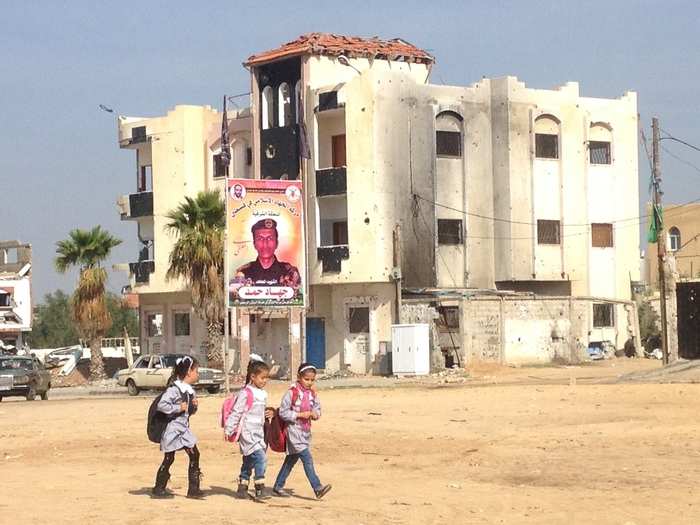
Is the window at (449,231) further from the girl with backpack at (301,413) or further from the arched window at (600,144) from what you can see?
the girl with backpack at (301,413)

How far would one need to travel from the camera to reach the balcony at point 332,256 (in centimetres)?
5753

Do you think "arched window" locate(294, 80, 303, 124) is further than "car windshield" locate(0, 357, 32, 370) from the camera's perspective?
Yes

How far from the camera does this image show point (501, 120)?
2372 inches

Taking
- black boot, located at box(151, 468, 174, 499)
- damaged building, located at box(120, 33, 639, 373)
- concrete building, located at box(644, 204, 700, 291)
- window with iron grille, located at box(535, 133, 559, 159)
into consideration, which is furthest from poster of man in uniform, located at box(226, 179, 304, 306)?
concrete building, located at box(644, 204, 700, 291)

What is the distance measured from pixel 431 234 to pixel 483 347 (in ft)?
18.5

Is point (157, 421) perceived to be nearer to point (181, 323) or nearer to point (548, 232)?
point (548, 232)

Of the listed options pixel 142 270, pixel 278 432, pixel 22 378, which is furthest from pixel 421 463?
pixel 142 270

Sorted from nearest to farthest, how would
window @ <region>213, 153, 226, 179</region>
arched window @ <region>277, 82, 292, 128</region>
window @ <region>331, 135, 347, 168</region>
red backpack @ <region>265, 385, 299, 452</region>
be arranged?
1. red backpack @ <region>265, 385, 299, 452</region>
2. window @ <region>331, 135, 347, 168</region>
3. arched window @ <region>277, 82, 292, 128</region>
4. window @ <region>213, 153, 226, 179</region>

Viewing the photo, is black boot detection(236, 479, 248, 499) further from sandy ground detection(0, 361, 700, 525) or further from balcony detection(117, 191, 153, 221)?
balcony detection(117, 191, 153, 221)

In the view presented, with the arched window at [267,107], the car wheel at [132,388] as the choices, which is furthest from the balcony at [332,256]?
the car wheel at [132,388]

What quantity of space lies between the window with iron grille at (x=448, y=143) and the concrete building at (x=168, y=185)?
9222mm

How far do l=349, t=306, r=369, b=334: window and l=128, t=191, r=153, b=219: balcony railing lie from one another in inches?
531

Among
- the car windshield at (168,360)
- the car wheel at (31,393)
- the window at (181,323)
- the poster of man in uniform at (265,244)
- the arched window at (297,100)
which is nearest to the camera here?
the car wheel at (31,393)

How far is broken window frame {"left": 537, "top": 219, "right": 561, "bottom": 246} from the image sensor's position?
61.1 m
